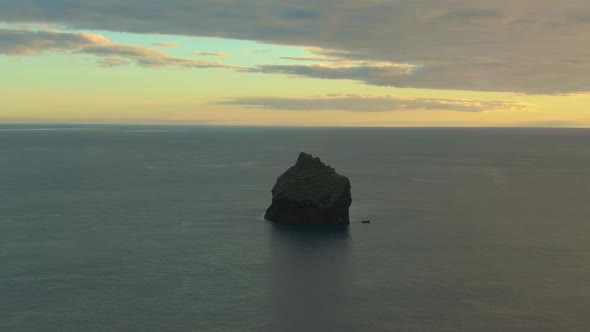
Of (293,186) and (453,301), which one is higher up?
(293,186)

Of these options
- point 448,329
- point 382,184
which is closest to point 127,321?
point 448,329

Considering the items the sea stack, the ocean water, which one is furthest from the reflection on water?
the sea stack

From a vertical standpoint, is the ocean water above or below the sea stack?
below

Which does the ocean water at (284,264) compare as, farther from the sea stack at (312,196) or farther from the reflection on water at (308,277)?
the sea stack at (312,196)

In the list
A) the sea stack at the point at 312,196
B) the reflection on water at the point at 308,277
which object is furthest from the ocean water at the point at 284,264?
the sea stack at the point at 312,196

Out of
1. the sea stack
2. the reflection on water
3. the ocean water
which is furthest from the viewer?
the sea stack

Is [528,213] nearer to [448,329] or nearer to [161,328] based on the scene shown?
[448,329]

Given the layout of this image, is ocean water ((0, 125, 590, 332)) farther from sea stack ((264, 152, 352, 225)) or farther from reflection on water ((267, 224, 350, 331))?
sea stack ((264, 152, 352, 225))
